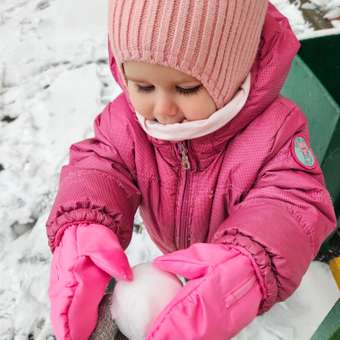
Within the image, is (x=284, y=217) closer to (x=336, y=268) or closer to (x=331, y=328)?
(x=331, y=328)

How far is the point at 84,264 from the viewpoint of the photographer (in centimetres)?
74

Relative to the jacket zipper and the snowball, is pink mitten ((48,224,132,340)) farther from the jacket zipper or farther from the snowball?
the jacket zipper

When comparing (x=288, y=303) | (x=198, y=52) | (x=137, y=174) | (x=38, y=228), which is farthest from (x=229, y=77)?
(x=38, y=228)

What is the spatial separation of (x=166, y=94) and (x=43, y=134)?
1022 millimetres

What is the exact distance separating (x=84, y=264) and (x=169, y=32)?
14.4 inches

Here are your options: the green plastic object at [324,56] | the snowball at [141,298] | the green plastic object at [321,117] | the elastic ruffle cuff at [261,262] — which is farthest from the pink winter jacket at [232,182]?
the green plastic object at [324,56]

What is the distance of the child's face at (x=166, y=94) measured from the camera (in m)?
0.74

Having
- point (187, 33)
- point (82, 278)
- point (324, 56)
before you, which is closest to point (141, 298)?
point (82, 278)

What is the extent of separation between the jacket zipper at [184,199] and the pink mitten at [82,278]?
0.74 feet

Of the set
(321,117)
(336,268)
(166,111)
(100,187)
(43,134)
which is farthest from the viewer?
(43,134)

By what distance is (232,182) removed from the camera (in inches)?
35.9

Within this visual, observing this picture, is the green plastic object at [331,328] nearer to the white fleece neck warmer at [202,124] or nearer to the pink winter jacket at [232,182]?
the pink winter jacket at [232,182]

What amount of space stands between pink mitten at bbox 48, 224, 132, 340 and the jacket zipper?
0.23 meters

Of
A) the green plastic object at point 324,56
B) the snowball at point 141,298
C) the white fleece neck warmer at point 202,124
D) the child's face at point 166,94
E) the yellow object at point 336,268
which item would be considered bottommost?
the yellow object at point 336,268
